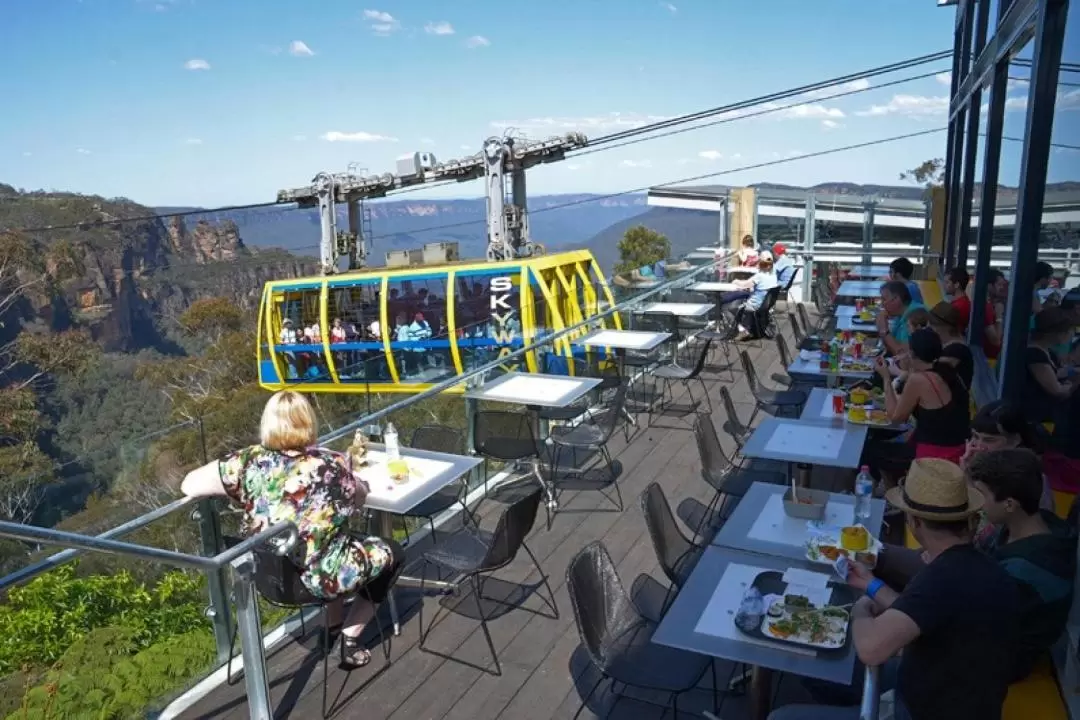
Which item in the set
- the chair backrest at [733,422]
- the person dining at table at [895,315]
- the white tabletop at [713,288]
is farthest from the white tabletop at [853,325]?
the chair backrest at [733,422]

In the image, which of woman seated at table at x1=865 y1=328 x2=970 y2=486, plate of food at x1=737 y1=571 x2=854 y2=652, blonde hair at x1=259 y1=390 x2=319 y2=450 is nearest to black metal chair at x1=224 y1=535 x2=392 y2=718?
blonde hair at x1=259 y1=390 x2=319 y2=450

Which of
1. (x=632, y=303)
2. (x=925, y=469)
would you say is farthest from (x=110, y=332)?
(x=925, y=469)

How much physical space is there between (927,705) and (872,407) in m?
2.74

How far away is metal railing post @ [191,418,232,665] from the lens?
3324mm

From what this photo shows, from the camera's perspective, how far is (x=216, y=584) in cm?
341

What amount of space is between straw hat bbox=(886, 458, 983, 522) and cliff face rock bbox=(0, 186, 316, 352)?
63.3m

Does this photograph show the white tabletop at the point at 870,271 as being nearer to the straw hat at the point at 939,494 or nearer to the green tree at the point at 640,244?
the straw hat at the point at 939,494

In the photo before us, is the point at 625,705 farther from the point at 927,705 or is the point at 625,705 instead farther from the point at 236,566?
the point at 236,566

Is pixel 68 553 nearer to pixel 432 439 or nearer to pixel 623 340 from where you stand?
pixel 432 439

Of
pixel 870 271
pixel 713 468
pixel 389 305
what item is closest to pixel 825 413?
pixel 713 468

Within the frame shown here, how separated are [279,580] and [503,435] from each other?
8.30ft

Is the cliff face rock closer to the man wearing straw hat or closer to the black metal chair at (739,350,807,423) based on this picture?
the black metal chair at (739,350,807,423)

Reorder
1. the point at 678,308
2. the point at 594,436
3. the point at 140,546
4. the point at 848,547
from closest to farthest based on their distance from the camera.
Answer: the point at 140,546
the point at 848,547
the point at 594,436
the point at 678,308

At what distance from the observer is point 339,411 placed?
4.68 meters
